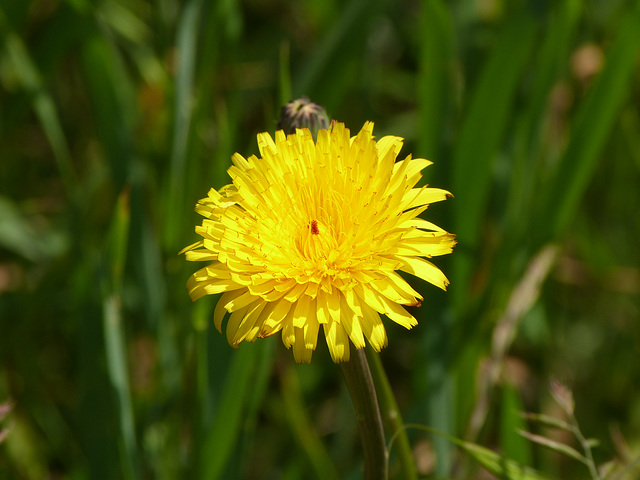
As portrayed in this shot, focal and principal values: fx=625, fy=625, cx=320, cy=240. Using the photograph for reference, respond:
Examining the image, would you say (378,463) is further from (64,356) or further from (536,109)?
Result: (64,356)

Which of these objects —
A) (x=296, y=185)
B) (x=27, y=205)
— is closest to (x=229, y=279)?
(x=296, y=185)

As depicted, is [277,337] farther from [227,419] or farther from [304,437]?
[227,419]

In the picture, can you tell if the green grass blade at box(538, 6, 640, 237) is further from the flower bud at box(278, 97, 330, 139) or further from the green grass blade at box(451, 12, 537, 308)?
the flower bud at box(278, 97, 330, 139)

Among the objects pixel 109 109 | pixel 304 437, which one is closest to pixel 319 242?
pixel 304 437

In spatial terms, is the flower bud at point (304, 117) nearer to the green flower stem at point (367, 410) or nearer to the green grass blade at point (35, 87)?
the green flower stem at point (367, 410)

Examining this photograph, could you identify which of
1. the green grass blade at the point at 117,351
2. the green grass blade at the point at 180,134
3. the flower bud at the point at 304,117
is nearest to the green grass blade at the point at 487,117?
the flower bud at the point at 304,117

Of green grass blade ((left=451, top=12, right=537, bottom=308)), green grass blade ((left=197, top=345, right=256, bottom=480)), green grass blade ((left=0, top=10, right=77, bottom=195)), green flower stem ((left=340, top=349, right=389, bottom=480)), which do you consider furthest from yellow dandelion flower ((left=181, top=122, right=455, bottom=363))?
green grass blade ((left=0, top=10, right=77, bottom=195))
